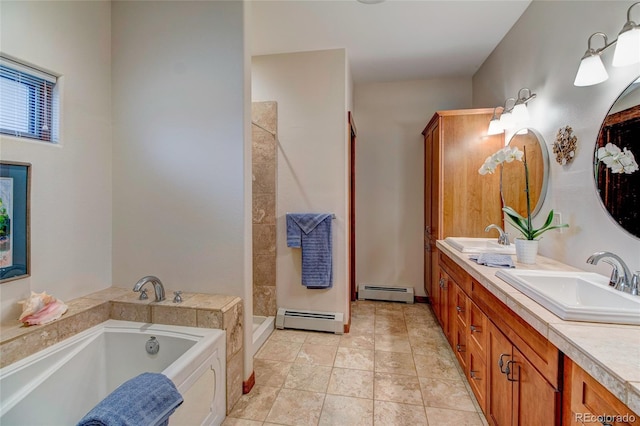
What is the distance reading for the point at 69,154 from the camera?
5.78ft

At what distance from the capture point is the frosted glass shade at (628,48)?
122 cm

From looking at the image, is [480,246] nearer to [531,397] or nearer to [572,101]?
[572,101]

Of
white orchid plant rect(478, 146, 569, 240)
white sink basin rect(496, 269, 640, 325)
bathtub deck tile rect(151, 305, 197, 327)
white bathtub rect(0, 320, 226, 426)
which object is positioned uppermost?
white orchid plant rect(478, 146, 569, 240)

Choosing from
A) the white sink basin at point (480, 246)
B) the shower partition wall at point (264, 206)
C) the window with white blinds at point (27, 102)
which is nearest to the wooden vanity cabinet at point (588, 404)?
the white sink basin at point (480, 246)

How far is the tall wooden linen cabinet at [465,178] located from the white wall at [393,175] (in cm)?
85

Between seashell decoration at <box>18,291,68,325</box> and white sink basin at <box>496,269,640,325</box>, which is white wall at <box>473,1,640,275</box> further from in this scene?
seashell decoration at <box>18,291,68,325</box>

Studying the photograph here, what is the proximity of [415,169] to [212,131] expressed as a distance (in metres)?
2.61

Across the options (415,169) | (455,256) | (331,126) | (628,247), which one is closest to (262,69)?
(331,126)

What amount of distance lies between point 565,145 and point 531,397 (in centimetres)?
152

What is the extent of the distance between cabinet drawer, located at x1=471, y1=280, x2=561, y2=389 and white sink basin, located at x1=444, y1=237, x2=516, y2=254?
1.91 feet

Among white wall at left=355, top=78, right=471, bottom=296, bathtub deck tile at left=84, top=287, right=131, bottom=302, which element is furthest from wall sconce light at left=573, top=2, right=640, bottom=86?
bathtub deck tile at left=84, top=287, right=131, bottom=302

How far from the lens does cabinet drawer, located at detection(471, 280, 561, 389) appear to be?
996mm

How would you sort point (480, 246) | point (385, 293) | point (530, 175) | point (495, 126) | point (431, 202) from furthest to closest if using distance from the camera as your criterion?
point (385, 293) < point (431, 202) < point (495, 126) < point (480, 246) < point (530, 175)

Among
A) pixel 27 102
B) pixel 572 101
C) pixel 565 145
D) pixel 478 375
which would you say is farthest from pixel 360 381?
pixel 27 102
